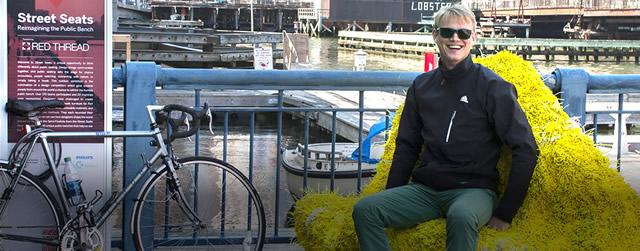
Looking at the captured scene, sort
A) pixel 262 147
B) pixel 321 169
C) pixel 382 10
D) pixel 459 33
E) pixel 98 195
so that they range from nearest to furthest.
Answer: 1. pixel 459 33
2. pixel 98 195
3. pixel 321 169
4. pixel 262 147
5. pixel 382 10

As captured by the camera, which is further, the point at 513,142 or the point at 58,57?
the point at 58,57

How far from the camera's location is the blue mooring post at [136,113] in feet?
15.5

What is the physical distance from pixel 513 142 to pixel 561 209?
0.36 metres

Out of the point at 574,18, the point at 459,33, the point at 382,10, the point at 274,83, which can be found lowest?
the point at 274,83

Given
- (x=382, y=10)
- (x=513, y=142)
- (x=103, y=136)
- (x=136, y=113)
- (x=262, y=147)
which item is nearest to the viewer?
(x=513, y=142)

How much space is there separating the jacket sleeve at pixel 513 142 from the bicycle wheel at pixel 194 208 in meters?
1.57

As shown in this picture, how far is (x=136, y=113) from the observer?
4773mm

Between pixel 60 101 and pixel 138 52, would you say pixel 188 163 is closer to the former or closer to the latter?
pixel 60 101

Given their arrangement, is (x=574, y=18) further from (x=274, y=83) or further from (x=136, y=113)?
(x=136, y=113)

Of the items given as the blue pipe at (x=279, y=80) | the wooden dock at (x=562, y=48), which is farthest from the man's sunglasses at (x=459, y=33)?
the wooden dock at (x=562, y=48)

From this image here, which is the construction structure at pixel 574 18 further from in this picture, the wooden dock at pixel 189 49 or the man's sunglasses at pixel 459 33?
the man's sunglasses at pixel 459 33

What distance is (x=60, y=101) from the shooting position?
173 inches

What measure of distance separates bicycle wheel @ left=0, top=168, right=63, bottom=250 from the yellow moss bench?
60.4 inches

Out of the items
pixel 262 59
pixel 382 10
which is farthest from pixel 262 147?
pixel 382 10
